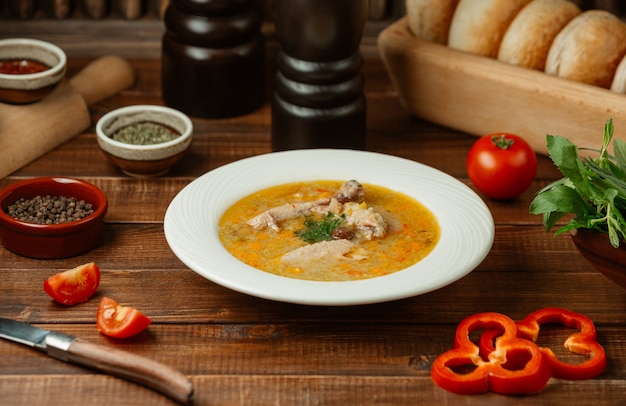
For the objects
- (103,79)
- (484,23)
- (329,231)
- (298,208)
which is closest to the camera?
(329,231)

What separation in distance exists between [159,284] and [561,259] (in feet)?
3.72

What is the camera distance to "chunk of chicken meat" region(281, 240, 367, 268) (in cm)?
245

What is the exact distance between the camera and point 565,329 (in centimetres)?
244

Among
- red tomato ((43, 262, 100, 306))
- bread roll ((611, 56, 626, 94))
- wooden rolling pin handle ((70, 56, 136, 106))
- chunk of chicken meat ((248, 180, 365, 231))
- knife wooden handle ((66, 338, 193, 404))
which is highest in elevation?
bread roll ((611, 56, 626, 94))

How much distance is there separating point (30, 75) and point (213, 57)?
0.65m

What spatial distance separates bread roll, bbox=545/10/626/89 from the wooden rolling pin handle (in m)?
1.66

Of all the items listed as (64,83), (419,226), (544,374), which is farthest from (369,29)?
(544,374)

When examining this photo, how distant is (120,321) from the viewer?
7.77 feet

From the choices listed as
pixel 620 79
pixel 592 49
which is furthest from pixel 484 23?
pixel 620 79

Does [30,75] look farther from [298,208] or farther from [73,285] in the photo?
[298,208]

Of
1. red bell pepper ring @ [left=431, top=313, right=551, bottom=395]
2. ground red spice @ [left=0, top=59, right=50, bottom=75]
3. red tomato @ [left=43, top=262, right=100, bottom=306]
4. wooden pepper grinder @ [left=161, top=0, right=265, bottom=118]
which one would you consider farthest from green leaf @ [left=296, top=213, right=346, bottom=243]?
ground red spice @ [left=0, top=59, right=50, bottom=75]

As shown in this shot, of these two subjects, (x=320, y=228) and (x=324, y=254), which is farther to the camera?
(x=320, y=228)

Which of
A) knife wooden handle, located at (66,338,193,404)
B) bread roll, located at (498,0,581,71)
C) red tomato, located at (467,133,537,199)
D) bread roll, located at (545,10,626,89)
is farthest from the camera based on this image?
bread roll, located at (498,0,581,71)

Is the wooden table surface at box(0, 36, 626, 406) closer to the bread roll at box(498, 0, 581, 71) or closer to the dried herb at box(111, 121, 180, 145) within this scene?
the dried herb at box(111, 121, 180, 145)
